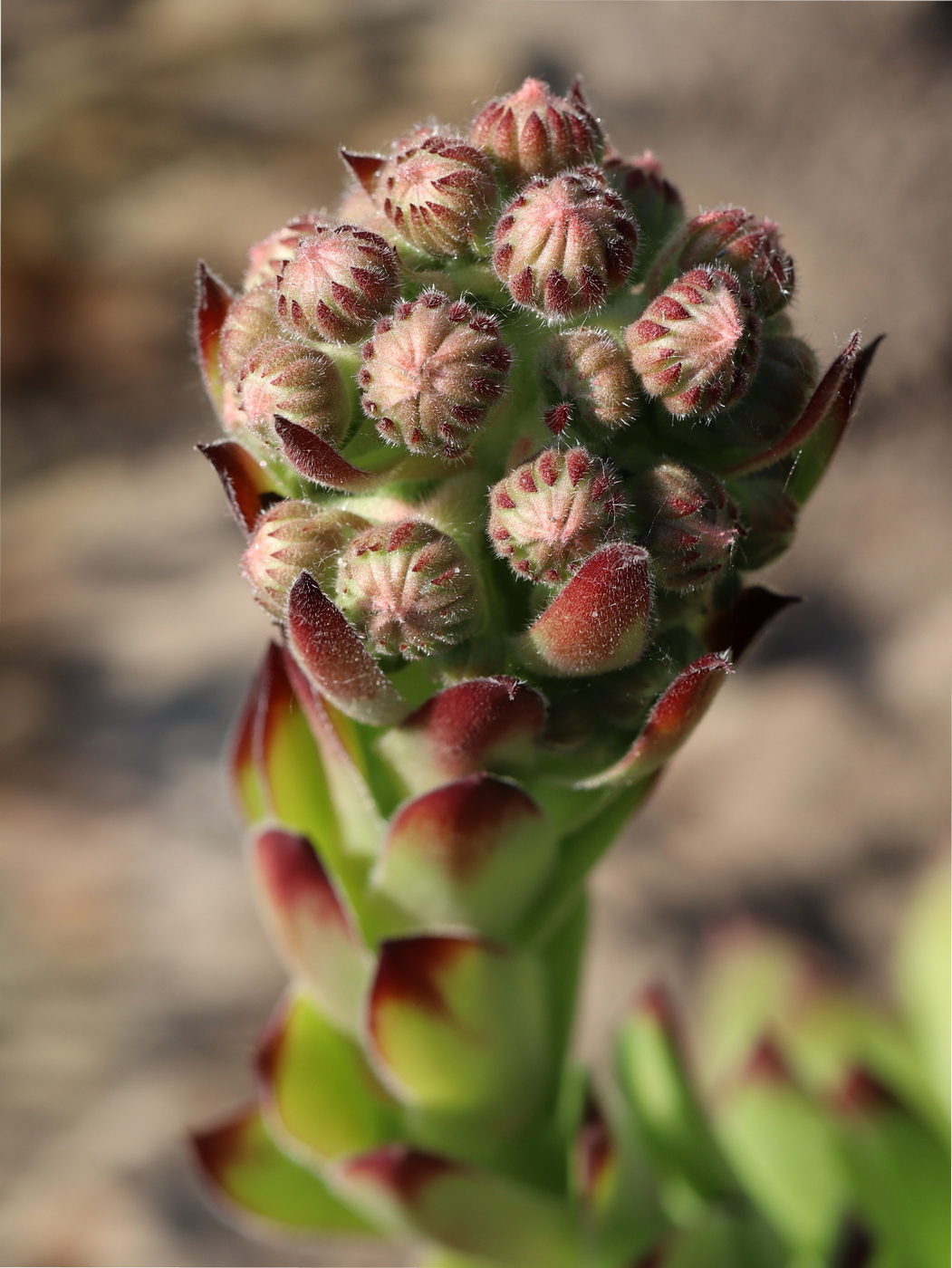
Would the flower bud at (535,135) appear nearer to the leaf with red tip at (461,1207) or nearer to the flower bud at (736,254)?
the flower bud at (736,254)

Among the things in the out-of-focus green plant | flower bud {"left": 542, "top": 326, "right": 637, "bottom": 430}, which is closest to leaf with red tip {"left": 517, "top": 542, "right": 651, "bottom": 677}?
the out-of-focus green plant

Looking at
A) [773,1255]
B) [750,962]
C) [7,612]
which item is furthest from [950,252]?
[7,612]

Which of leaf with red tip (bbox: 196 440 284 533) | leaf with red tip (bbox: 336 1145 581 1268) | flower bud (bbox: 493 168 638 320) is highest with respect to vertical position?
flower bud (bbox: 493 168 638 320)

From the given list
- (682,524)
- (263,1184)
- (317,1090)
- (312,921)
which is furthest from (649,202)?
(263,1184)

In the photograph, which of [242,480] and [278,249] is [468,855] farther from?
[278,249]

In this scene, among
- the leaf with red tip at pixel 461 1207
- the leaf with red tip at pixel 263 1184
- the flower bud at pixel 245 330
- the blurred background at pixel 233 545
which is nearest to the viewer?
the flower bud at pixel 245 330

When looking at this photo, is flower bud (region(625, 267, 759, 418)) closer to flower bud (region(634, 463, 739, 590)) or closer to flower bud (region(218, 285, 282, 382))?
flower bud (region(634, 463, 739, 590))

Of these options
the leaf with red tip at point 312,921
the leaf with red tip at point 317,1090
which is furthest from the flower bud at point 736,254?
the leaf with red tip at point 317,1090
